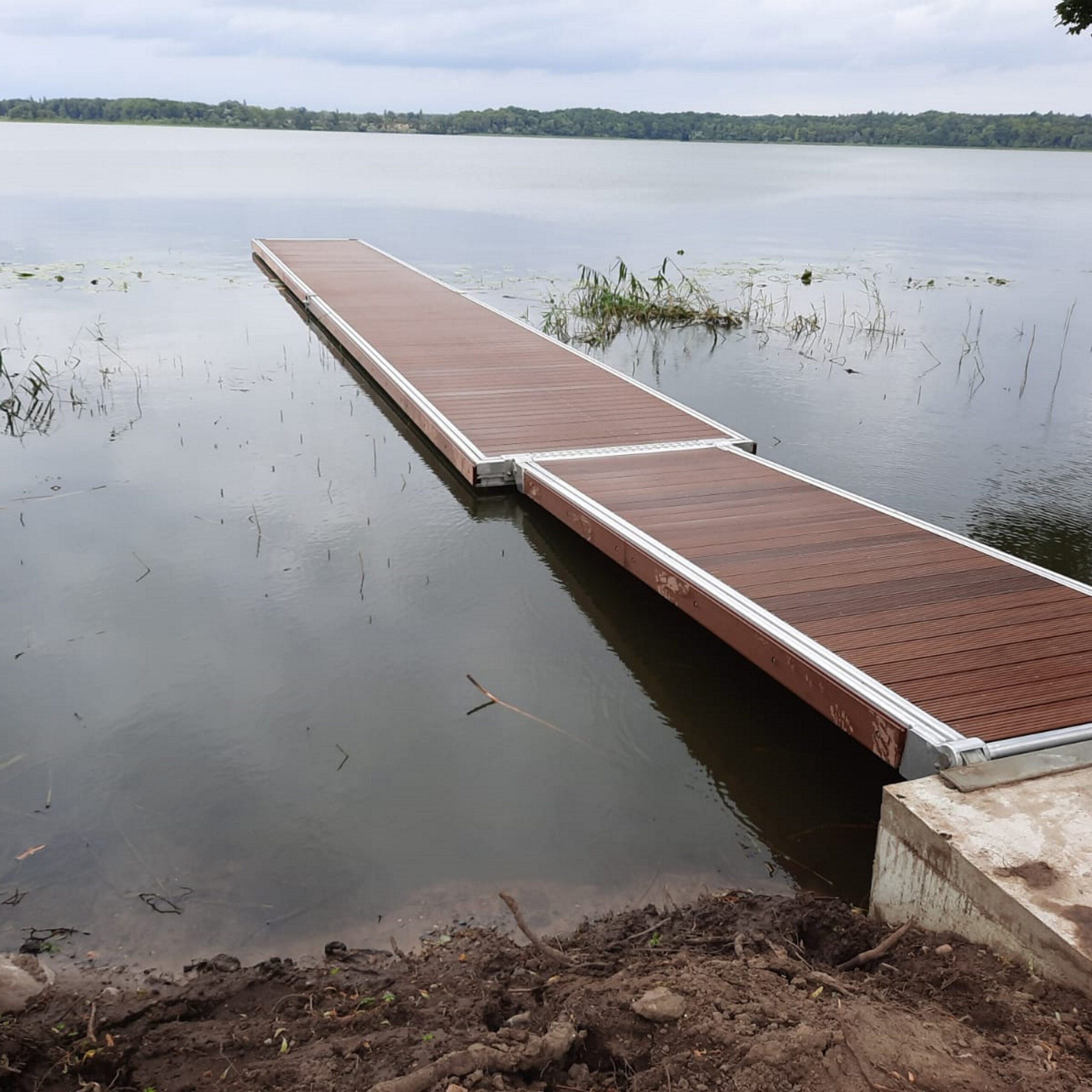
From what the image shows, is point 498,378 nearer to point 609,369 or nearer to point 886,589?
point 609,369

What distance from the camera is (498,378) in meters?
8.21

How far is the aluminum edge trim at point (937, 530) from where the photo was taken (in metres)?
4.40

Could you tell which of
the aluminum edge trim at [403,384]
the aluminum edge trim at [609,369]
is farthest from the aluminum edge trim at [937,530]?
the aluminum edge trim at [403,384]

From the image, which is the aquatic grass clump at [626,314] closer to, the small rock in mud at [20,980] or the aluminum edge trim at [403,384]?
the aluminum edge trim at [403,384]

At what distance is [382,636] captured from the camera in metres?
4.77

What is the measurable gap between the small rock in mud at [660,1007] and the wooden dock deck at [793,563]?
132cm

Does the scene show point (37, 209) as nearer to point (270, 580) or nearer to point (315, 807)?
point (270, 580)

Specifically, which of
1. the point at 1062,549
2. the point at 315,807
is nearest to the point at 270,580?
the point at 315,807

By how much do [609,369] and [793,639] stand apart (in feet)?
17.0

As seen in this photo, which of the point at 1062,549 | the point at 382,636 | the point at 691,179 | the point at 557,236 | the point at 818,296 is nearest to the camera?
the point at 382,636

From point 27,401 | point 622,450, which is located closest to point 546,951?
point 622,450

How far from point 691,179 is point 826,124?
6144 centimetres

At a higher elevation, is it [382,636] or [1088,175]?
[1088,175]

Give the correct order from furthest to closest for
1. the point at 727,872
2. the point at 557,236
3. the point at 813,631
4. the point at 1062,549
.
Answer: the point at 557,236 < the point at 1062,549 < the point at 813,631 < the point at 727,872
